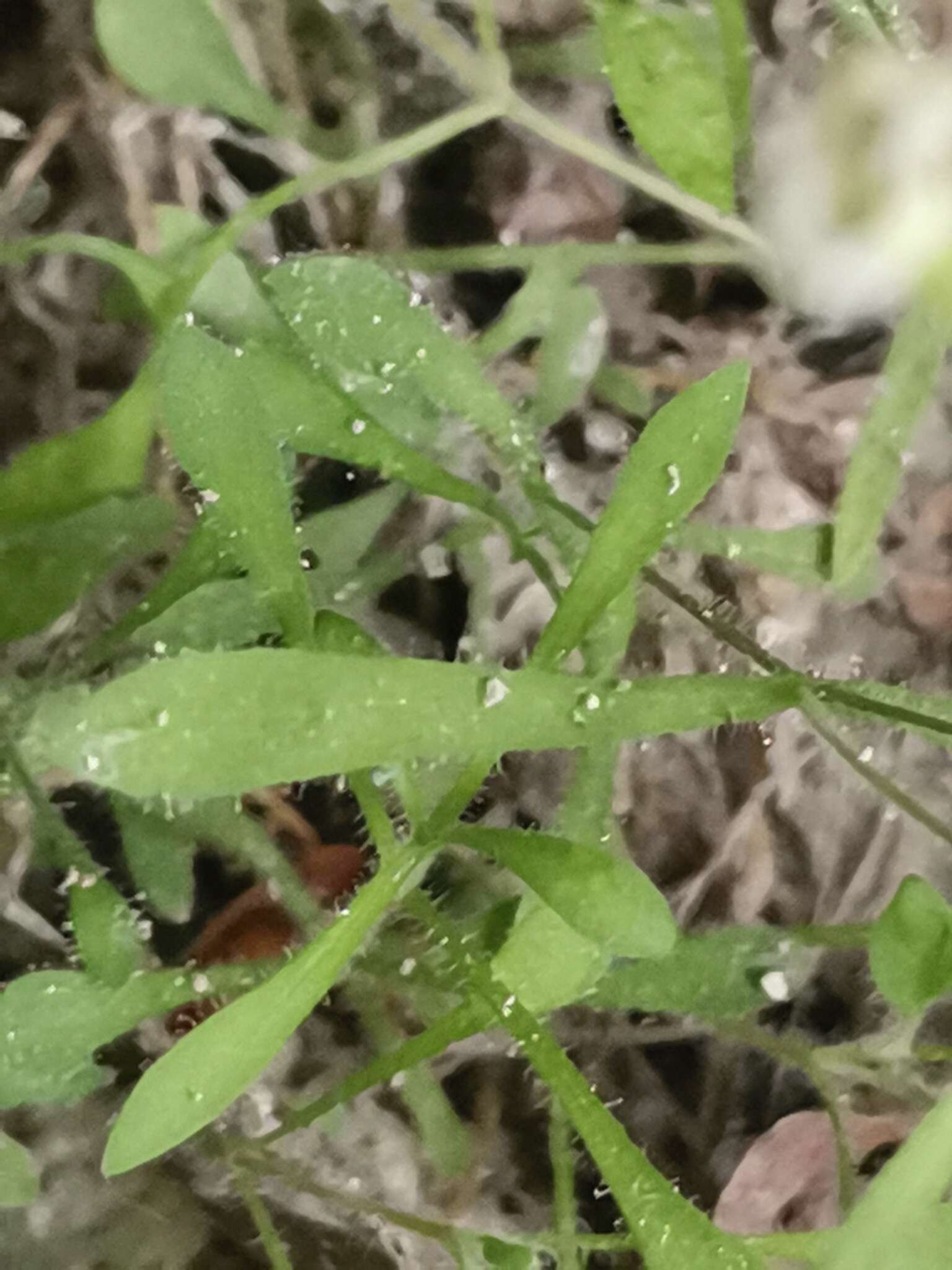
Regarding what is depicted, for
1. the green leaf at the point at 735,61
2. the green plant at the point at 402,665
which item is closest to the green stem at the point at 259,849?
the green plant at the point at 402,665

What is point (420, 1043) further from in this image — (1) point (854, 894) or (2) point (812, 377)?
(2) point (812, 377)

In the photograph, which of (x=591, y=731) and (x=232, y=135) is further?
(x=232, y=135)

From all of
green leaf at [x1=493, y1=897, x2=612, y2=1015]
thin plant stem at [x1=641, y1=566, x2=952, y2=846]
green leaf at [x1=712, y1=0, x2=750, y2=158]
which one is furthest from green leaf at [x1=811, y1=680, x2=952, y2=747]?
green leaf at [x1=712, y1=0, x2=750, y2=158]

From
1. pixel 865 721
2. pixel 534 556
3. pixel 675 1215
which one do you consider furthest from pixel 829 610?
pixel 675 1215

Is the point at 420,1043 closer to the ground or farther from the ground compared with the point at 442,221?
closer to the ground

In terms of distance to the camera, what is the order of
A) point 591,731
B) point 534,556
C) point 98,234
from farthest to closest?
1. point 98,234
2. point 534,556
3. point 591,731

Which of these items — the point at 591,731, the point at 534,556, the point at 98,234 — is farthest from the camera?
the point at 98,234

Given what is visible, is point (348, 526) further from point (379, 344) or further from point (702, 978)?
point (702, 978)

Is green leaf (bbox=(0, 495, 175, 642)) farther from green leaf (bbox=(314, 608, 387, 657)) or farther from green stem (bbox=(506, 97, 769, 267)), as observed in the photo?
green stem (bbox=(506, 97, 769, 267))
